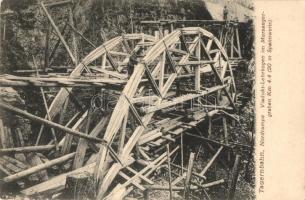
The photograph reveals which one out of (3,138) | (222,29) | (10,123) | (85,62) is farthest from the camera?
(222,29)

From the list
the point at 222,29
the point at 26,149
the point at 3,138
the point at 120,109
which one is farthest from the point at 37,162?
the point at 222,29

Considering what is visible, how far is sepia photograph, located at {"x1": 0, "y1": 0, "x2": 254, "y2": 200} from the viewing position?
4.58 metres

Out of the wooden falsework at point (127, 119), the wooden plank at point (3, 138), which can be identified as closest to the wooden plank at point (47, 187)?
the wooden falsework at point (127, 119)

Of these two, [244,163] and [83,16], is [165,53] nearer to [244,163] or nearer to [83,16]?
[244,163]

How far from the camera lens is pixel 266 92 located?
4.88 metres

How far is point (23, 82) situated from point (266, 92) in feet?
11.8

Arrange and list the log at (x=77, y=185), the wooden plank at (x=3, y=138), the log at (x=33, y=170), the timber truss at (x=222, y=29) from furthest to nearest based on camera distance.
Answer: the timber truss at (x=222, y=29), the wooden plank at (x=3, y=138), the log at (x=33, y=170), the log at (x=77, y=185)

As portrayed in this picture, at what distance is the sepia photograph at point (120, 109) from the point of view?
180 inches

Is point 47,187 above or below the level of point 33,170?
below

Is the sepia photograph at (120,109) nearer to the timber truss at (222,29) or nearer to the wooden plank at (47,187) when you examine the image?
the wooden plank at (47,187)

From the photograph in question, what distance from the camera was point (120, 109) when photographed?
455 cm

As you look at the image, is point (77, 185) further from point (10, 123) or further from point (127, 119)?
point (10, 123)

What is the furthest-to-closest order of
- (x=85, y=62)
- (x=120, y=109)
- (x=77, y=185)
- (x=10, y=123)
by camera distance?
(x=85, y=62) → (x=10, y=123) → (x=120, y=109) → (x=77, y=185)

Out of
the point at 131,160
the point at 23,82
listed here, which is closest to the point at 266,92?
the point at 131,160
